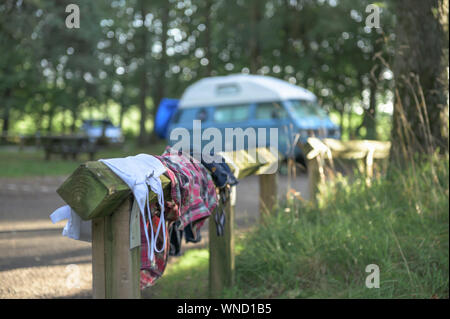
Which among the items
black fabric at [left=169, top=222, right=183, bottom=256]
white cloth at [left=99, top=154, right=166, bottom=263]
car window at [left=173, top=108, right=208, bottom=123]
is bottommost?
black fabric at [left=169, top=222, right=183, bottom=256]

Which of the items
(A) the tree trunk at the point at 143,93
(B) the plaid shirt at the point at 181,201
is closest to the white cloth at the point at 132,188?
(B) the plaid shirt at the point at 181,201

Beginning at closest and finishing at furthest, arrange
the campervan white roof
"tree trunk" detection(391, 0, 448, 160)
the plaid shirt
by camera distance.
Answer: the plaid shirt → "tree trunk" detection(391, 0, 448, 160) → the campervan white roof

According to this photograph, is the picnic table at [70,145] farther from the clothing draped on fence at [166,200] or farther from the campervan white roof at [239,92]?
the clothing draped on fence at [166,200]

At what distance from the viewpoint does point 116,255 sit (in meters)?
1.98

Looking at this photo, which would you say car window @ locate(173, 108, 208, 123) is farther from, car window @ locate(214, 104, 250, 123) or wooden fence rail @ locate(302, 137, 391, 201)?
wooden fence rail @ locate(302, 137, 391, 201)

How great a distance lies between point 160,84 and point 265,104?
16.4m

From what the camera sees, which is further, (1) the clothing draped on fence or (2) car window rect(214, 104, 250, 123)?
(2) car window rect(214, 104, 250, 123)

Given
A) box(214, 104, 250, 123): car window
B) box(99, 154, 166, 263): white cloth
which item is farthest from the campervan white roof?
box(99, 154, 166, 263): white cloth

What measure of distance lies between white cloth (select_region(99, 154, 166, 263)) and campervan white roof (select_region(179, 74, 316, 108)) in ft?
35.9

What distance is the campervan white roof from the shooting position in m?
13.1

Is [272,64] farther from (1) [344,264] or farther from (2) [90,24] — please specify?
(1) [344,264]

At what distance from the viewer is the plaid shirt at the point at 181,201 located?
2338 mm

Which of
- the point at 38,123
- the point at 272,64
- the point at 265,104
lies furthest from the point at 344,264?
the point at 38,123

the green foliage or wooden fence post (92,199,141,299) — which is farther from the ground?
the green foliage
